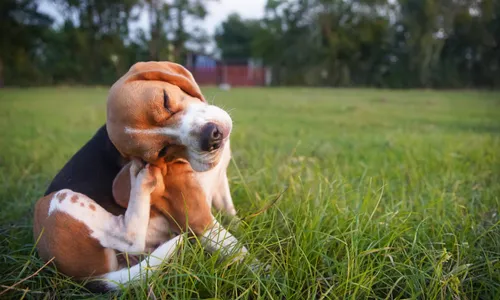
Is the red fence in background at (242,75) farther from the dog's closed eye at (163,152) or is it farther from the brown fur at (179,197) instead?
the dog's closed eye at (163,152)

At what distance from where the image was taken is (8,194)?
316 centimetres

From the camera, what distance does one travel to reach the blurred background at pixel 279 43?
14406 mm

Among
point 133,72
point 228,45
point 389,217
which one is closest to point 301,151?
point 389,217

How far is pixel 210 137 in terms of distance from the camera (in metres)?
1.59

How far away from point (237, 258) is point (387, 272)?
62 cm

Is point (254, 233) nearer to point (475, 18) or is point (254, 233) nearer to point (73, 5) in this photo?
point (73, 5)

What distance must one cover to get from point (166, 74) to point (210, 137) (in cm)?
33

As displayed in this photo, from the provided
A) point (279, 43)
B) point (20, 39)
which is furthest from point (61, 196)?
point (279, 43)

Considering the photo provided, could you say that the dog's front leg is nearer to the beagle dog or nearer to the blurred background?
the beagle dog

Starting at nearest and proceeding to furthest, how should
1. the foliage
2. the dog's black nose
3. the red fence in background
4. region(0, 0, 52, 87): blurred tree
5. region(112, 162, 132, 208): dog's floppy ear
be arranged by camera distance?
the dog's black nose, region(112, 162, 132, 208): dog's floppy ear, region(0, 0, 52, 87): blurred tree, the foliage, the red fence in background

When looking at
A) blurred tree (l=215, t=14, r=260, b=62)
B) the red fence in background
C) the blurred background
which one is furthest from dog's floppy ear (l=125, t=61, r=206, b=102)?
blurred tree (l=215, t=14, r=260, b=62)

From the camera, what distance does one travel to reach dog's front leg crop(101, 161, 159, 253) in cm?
170

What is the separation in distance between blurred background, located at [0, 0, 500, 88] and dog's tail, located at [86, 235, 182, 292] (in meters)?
8.44

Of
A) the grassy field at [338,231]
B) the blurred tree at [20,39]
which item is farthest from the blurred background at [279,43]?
the grassy field at [338,231]
